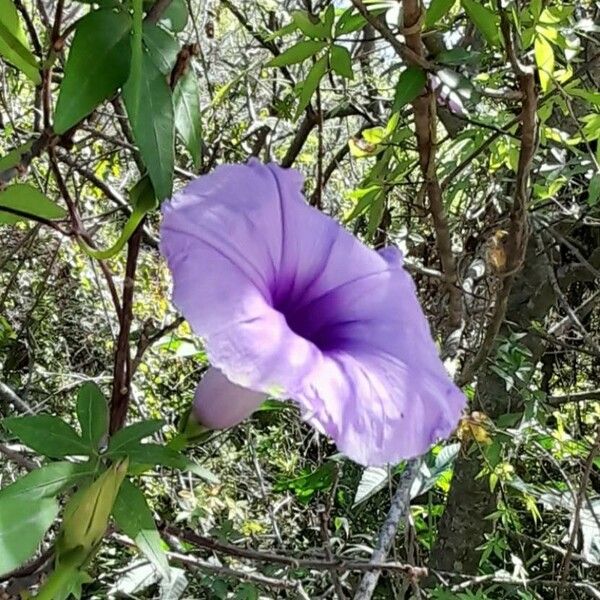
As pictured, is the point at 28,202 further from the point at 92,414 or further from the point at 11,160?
the point at 92,414

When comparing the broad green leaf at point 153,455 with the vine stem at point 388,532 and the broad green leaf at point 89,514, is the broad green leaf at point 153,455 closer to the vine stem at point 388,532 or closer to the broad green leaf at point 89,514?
the broad green leaf at point 89,514

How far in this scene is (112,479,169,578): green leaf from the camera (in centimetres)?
52

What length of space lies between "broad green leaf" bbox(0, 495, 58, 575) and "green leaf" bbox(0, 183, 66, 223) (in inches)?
7.4

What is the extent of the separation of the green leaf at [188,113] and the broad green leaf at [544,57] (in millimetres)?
480

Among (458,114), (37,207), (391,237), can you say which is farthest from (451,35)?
(37,207)

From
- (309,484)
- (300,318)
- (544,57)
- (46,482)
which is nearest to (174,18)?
(300,318)

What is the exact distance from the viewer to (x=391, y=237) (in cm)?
151

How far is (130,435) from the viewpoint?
0.53 meters

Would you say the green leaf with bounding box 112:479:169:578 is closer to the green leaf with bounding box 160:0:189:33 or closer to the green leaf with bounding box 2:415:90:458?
the green leaf with bounding box 2:415:90:458

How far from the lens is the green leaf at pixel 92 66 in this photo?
0.49 metres

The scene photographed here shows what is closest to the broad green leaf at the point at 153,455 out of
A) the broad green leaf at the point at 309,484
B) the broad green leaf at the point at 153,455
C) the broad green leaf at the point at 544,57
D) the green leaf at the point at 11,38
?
the broad green leaf at the point at 153,455

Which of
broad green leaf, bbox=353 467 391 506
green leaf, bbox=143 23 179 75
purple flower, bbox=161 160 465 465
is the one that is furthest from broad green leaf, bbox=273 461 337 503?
green leaf, bbox=143 23 179 75

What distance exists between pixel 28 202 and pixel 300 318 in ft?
0.63

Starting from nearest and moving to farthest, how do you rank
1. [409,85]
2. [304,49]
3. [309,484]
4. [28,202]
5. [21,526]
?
[21,526] → [28,202] → [409,85] → [304,49] → [309,484]
